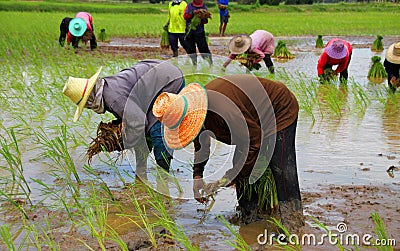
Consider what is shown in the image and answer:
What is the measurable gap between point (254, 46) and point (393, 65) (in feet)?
6.30

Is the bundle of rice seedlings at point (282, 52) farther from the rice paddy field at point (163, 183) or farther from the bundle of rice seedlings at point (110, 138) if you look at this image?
the bundle of rice seedlings at point (110, 138)

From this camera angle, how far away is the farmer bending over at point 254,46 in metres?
8.28

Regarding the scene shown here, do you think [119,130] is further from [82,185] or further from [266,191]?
[266,191]

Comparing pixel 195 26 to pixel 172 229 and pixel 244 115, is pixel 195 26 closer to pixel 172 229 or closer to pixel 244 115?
pixel 244 115

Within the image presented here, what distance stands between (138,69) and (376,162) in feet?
6.12

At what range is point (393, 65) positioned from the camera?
7.36m

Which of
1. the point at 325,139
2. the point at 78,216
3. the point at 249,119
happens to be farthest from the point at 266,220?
the point at 325,139

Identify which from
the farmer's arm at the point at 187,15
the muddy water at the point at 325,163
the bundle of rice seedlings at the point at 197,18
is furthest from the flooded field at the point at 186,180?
the farmer's arm at the point at 187,15

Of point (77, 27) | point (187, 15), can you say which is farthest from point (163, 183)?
point (77, 27)

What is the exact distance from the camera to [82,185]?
4160mm

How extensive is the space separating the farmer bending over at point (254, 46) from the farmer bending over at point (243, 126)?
472 centimetres

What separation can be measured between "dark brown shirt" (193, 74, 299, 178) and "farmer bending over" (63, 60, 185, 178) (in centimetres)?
73

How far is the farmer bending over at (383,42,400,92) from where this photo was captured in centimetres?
721

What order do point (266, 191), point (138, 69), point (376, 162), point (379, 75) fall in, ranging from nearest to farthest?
point (266, 191), point (138, 69), point (376, 162), point (379, 75)
